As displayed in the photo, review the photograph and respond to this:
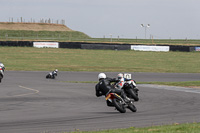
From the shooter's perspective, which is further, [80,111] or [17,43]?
[17,43]

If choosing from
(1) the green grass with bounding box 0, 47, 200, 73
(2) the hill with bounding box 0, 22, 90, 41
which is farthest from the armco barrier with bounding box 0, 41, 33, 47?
(2) the hill with bounding box 0, 22, 90, 41

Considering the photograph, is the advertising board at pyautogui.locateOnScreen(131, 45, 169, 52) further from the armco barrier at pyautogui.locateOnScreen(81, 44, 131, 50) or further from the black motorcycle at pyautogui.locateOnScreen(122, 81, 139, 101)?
the black motorcycle at pyautogui.locateOnScreen(122, 81, 139, 101)

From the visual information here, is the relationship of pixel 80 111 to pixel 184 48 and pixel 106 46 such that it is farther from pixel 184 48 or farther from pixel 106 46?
pixel 106 46

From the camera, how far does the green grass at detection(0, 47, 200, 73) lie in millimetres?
45500

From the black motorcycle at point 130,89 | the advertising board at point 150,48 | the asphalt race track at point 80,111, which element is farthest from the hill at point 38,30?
the black motorcycle at point 130,89

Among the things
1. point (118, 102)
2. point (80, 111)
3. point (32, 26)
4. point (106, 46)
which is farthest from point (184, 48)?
point (32, 26)

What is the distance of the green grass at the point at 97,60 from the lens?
4550 centimetres

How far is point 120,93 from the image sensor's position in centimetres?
1524

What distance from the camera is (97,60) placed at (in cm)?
5347

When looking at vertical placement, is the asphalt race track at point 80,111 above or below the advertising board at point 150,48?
below

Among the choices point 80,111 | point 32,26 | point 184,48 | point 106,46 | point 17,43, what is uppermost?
point 32,26

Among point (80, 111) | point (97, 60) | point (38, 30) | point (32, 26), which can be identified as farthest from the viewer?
point (32, 26)

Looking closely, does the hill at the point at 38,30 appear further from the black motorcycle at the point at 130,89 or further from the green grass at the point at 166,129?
the green grass at the point at 166,129

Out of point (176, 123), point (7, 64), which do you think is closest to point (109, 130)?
point (176, 123)
